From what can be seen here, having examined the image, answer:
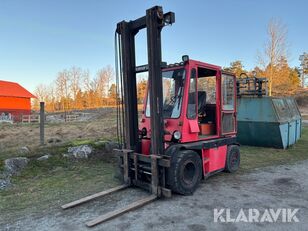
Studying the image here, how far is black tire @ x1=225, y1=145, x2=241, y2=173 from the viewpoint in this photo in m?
6.07

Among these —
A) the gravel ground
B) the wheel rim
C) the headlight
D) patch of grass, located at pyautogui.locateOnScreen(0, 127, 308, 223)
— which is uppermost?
the headlight

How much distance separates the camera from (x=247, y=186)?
5145 mm

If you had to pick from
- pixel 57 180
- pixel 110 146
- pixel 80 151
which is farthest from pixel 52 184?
pixel 110 146

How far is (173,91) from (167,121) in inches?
24.1

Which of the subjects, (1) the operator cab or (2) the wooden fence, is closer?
(1) the operator cab

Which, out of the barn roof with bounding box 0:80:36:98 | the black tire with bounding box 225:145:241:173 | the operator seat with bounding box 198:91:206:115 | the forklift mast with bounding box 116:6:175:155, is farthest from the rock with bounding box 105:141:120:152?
the barn roof with bounding box 0:80:36:98

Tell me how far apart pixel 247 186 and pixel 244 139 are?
17.3 feet

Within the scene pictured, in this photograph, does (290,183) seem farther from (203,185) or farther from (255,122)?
(255,122)

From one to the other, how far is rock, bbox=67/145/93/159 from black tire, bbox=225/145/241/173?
3580mm

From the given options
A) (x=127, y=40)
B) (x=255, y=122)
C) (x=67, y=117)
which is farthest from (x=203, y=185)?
(x=67, y=117)

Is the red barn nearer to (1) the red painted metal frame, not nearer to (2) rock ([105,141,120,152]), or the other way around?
(2) rock ([105,141,120,152])

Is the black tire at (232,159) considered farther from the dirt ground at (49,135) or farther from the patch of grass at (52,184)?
the dirt ground at (49,135)

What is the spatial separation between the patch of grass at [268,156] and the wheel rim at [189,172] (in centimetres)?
221

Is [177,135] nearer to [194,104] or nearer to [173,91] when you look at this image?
[194,104]
